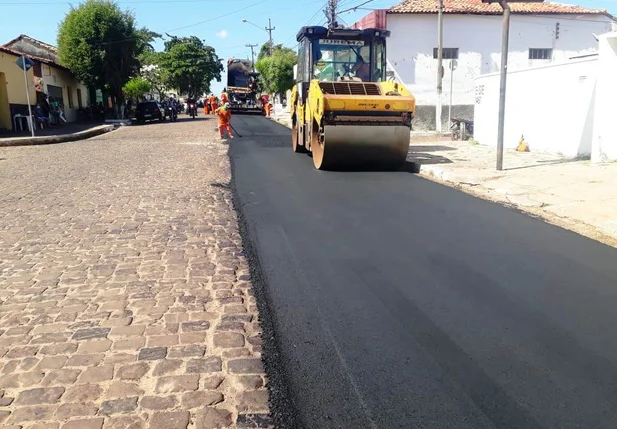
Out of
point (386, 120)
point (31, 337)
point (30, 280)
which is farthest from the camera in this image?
point (386, 120)

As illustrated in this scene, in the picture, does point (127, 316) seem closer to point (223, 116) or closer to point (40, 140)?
point (223, 116)

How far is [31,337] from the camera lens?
159 inches

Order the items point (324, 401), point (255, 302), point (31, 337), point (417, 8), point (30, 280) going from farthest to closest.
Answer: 1. point (417, 8)
2. point (30, 280)
3. point (255, 302)
4. point (31, 337)
5. point (324, 401)

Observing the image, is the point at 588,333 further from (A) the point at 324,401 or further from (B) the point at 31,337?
(B) the point at 31,337

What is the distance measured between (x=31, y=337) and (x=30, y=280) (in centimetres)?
141

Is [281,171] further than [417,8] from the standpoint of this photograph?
No

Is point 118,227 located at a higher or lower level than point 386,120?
lower

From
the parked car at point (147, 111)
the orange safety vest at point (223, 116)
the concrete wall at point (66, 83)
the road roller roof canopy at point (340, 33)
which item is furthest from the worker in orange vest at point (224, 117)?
the parked car at point (147, 111)

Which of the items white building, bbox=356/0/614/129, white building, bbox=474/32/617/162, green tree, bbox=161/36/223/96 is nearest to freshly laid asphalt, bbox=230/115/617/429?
white building, bbox=474/32/617/162

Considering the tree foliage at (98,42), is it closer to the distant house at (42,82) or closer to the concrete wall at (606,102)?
the distant house at (42,82)

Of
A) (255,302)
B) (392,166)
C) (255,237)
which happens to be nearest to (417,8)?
(392,166)

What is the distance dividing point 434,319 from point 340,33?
35.4ft

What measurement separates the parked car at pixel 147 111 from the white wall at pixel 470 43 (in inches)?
678

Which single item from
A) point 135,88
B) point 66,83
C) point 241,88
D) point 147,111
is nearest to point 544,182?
point 147,111
